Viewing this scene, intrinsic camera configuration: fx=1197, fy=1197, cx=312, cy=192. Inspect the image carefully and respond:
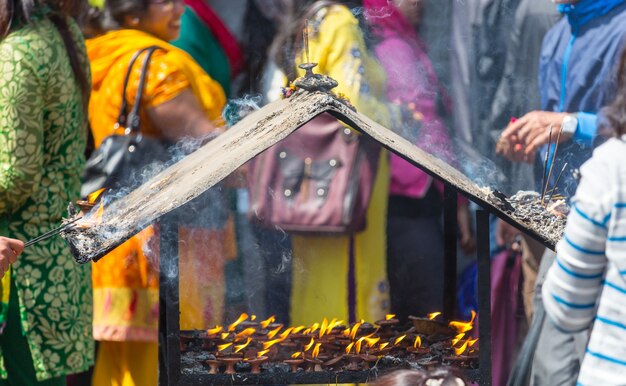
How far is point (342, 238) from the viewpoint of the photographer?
525 cm

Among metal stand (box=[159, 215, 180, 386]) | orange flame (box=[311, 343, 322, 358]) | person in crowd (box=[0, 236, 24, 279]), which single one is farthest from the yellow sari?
person in crowd (box=[0, 236, 24, 279])

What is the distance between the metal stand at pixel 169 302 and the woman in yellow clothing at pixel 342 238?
111 centimetres

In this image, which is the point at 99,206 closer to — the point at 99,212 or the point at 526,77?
the point at 99,212

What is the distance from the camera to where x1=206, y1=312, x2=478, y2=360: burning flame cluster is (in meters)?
3.65

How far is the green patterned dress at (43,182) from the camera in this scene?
4145 millimetres

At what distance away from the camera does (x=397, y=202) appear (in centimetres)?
573

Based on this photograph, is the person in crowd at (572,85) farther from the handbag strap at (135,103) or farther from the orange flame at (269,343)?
the handbag strap at (135,103)

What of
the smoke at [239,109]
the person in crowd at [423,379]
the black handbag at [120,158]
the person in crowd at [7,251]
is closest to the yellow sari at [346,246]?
the smoke at [239,109]

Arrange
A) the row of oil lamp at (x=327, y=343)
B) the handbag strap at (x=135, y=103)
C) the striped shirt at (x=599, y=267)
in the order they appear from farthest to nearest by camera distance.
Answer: the handbag strap at (x=135, y=103), the row of oil lamp at (x=327, y=343), the striped shirt at (x=599, y=267)

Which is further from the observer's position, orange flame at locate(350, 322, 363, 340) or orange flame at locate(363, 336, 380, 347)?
orange flame at locate(350, 322, 363, 340)

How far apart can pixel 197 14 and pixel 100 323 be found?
2460 mm

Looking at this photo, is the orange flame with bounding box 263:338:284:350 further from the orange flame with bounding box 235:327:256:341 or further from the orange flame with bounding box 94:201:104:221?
the orange flame with bounding box 94:201:104:221

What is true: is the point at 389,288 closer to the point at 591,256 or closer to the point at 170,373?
the point at 170,373

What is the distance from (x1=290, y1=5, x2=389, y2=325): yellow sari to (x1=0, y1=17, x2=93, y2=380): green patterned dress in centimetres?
85
